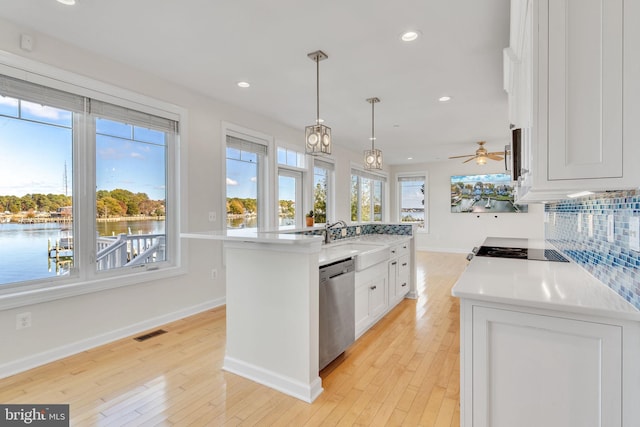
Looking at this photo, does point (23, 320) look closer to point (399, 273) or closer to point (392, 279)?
point (392, 279)

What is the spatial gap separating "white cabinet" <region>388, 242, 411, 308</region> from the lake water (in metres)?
3.22

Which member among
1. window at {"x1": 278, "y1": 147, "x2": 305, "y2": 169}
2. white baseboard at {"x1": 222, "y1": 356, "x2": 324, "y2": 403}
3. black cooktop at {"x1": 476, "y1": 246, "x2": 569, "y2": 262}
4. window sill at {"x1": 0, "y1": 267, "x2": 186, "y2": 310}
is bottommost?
white baseboard at {"x1": 222, "y1": 356, "x2": 324, "y2": 403}

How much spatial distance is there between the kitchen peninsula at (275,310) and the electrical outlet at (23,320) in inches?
61.0

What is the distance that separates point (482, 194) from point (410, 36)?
721 cm

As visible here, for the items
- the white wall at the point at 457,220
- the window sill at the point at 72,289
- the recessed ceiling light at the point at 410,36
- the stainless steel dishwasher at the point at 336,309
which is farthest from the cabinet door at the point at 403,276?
the white wall at the point at 457,220

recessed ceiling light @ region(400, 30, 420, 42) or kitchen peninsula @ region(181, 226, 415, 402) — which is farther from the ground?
recessed ceiling light @ region(400, 30, 420, 42)

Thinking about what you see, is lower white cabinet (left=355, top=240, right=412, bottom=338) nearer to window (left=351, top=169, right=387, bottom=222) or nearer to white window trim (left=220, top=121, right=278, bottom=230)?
white window trim (left=220, top=121, right=278, bottom=230)

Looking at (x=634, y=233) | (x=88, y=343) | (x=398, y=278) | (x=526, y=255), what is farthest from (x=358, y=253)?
(x=88, y=343)

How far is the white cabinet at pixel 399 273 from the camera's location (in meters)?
3.68

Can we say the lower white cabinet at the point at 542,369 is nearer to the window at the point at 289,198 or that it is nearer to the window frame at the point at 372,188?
the window at the point at 289,198

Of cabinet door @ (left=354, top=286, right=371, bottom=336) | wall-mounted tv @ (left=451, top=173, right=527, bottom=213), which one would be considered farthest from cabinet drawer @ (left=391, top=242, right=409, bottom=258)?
wall-mounted tv @ (left=451, top=173, right=527, bottom=213)

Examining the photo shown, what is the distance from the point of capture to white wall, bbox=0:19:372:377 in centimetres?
246

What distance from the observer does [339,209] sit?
22.3 ft

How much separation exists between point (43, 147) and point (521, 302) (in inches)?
138
